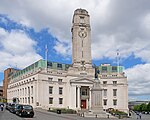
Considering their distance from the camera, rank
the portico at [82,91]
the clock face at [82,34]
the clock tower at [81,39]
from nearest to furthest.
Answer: the portico at [82,91], the clock tower at [81,39], the clock face at [82,34]

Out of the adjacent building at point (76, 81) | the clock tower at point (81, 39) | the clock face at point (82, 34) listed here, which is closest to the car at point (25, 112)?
the adjacent building at point (76, 81)

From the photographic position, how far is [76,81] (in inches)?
3671

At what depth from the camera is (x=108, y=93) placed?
101625 mm

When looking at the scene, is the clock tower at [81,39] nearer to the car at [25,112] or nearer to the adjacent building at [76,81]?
the adjacent building at [76,81]

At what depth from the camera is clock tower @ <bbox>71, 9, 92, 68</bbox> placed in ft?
319

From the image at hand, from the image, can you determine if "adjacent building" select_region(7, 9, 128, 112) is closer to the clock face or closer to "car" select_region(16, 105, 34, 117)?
the clock face

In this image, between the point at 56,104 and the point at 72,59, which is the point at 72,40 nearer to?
the point at 72,59

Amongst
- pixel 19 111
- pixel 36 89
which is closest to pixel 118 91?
pixel 36 89

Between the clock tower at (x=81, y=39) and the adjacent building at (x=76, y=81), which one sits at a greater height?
the clock tower at (x=81, y=39)

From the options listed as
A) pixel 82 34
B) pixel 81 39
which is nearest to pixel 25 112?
pixel 81 39

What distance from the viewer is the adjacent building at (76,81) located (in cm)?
9156

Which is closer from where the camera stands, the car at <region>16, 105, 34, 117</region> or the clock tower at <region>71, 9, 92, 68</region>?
the car at <region>16, 105, 34, 117</region>

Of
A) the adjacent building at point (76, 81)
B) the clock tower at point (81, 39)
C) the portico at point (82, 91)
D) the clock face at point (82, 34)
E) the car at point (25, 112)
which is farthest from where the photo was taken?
the clock face at point (82, 34)

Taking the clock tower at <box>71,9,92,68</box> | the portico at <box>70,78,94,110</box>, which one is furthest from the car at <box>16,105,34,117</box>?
the clock tower at <box>71,9,92,68</box>
